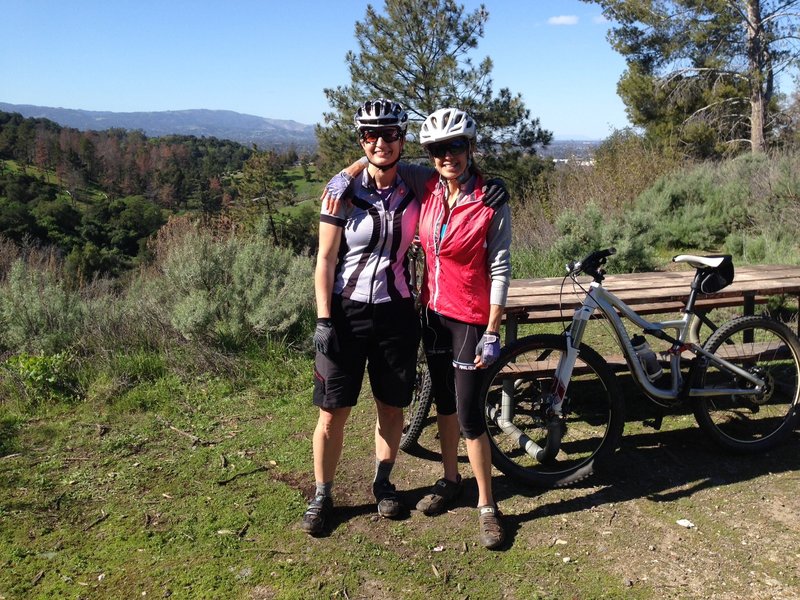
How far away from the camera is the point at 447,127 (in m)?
2.82

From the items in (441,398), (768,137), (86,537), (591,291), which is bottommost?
(86,537)

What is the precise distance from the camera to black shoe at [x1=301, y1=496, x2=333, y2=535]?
3.05 m

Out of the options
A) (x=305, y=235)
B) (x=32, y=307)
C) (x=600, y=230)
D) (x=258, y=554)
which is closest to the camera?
(x=258, y=554)

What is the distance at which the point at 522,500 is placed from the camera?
334 centimetres

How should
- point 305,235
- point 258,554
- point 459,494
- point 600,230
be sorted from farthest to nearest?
point 305,235 < point 600,230 < point 459,494 < point 258,554

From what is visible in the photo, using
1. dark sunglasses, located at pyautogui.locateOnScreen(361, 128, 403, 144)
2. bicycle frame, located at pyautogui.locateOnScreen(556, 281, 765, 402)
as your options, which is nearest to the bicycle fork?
bicycle frame, located at pyautogui.locateOnScreen(556, 281, 765, 402)

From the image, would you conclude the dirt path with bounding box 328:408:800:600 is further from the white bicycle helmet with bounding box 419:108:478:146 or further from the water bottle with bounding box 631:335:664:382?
the white bicycle helmet with bounding box 419:108:478:146

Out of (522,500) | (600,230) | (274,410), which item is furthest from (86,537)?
(600,230)

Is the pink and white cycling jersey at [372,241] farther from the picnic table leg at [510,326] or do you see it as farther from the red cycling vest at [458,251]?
the picnic table leg at [510,326]

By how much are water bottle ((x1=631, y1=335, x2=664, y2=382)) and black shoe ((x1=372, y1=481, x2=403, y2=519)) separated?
1568mm

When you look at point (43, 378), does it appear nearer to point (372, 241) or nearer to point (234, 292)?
point (234, 292)

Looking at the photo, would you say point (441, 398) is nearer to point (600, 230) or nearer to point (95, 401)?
point (95, 401)

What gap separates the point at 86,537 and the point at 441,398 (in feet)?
6.07

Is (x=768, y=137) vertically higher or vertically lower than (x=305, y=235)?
higher
